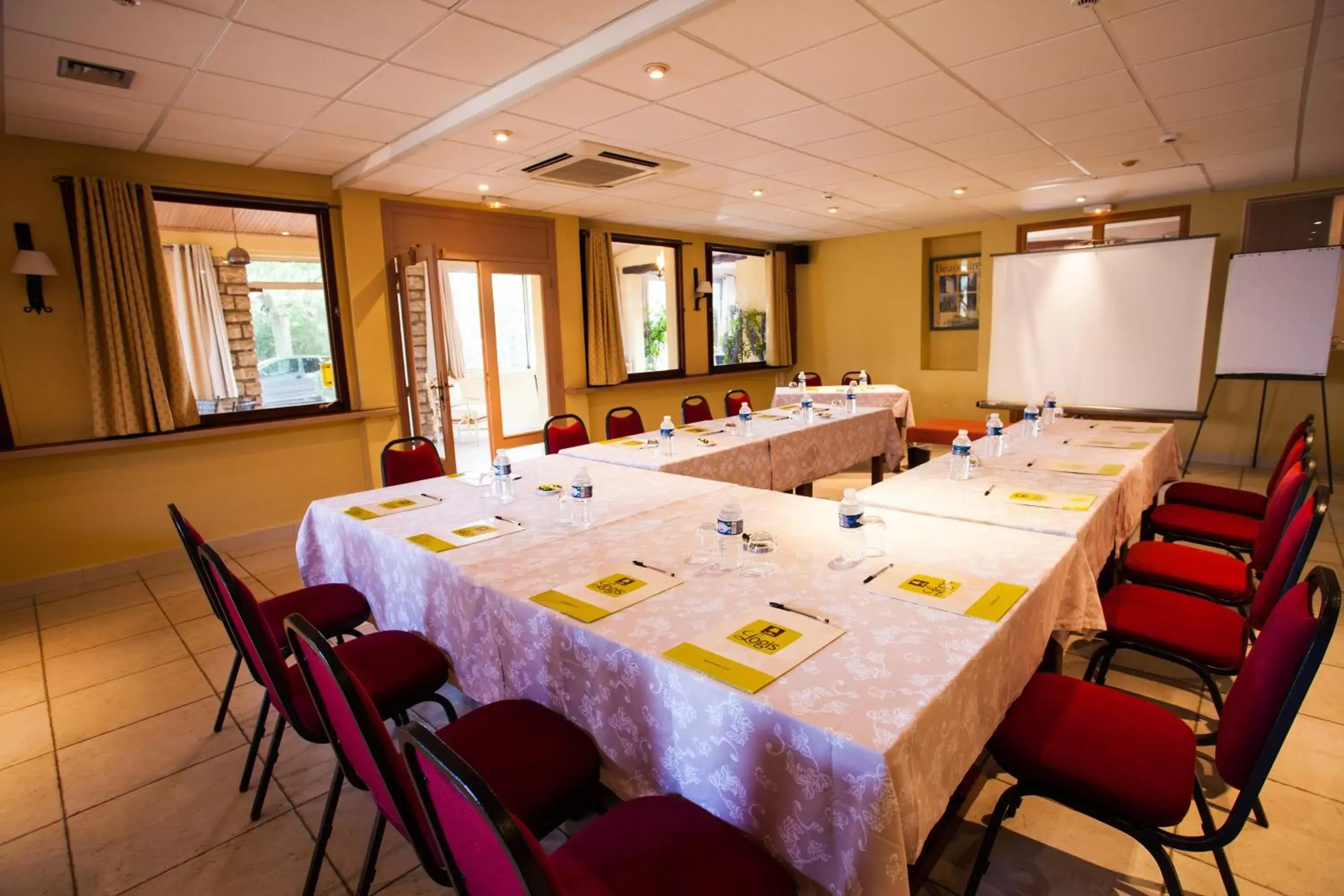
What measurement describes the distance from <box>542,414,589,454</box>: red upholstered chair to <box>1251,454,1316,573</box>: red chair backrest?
3.50 m

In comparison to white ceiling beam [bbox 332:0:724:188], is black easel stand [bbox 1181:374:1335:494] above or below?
below

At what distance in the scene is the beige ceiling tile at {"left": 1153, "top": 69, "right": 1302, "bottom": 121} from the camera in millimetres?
3221

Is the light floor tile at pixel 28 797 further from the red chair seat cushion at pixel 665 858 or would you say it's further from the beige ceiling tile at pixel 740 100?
the beige ceiling tile at pixel 740 100

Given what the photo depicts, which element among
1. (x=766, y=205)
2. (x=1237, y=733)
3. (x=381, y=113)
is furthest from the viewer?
(x=766, y=205)

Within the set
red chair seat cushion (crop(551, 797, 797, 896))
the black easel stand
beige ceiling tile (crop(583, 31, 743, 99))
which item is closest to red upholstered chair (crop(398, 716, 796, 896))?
red chair seat cushion (crop(551, 797, 797, 896))

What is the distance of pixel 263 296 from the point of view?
5547mm

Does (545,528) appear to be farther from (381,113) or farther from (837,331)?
(837,331)

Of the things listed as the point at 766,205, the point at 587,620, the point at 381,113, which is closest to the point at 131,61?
the point at 381,113

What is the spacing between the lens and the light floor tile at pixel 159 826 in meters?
1.85

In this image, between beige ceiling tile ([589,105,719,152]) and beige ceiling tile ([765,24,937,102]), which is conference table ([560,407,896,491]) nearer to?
beige ceiling tile ([589,105,719,152])

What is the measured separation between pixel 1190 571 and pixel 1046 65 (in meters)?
2.30

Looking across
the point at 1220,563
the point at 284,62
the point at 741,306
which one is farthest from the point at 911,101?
the point at 741,306

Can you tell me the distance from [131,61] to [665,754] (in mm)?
3474

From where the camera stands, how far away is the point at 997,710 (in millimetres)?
1466
